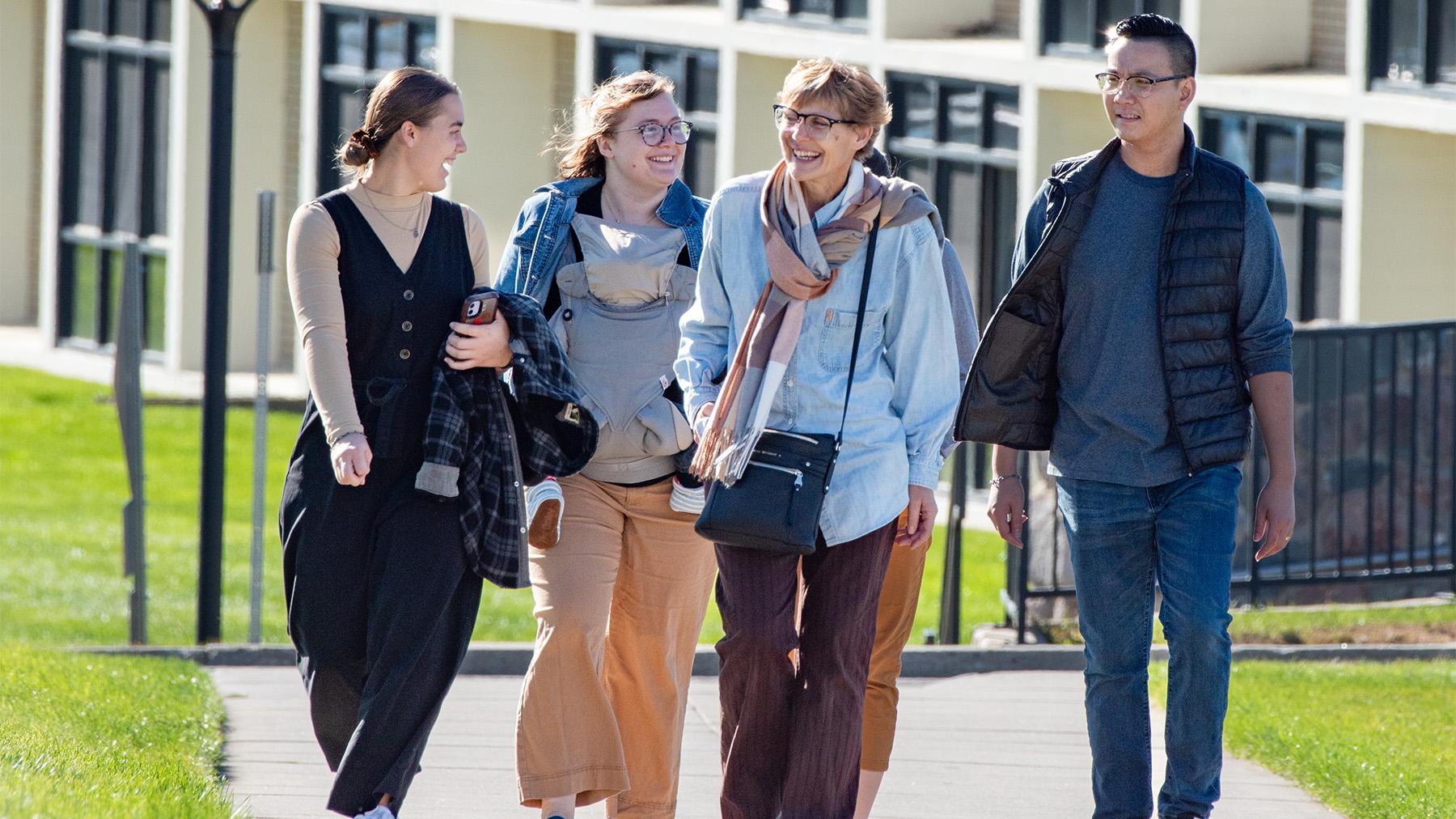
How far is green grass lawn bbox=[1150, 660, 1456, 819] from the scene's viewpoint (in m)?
6.18

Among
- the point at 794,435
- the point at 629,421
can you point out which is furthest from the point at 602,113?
the point at 794,435

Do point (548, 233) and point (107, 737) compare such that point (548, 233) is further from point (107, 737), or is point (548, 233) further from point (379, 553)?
point (107, 737)

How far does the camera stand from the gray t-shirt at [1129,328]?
5078 mm

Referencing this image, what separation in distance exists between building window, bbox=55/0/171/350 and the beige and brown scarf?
21121mm

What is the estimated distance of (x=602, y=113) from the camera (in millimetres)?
5586

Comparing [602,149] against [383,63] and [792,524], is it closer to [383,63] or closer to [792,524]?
[792,524]

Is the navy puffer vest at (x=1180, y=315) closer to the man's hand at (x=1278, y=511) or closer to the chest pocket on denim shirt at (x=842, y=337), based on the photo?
the man's hand at (x=1278, y=511)

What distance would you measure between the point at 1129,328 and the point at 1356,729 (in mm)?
2637

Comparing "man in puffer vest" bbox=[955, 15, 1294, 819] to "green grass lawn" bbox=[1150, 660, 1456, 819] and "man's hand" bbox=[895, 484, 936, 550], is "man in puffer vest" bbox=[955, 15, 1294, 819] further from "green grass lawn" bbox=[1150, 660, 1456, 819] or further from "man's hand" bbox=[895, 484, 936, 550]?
"green grass lawn" bbox=[1150, 660, 1456, 819]

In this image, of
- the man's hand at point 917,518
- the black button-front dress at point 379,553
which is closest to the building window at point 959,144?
the man's hand at point 917,518

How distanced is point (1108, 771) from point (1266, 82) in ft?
37.8

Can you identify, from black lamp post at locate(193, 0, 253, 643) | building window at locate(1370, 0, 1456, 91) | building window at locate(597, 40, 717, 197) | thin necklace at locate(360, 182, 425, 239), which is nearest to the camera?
thin necklace at locate(360, 182, 425, 239)

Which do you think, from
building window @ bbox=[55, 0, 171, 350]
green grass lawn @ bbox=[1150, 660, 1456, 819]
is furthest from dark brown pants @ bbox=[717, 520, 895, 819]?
building window @ bbox=[55, 0, 171, 350]

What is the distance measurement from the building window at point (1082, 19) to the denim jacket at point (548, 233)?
1206cm
